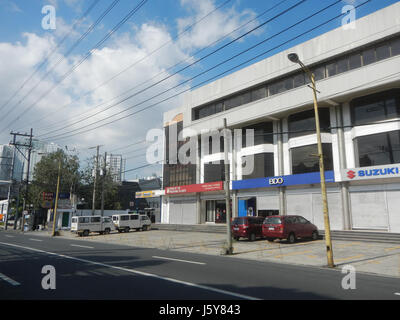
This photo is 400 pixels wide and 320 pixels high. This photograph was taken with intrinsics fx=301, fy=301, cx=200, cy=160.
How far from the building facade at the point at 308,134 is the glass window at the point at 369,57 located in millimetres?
74

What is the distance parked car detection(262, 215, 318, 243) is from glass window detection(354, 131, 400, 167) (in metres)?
7.29

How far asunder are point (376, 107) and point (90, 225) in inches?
1092

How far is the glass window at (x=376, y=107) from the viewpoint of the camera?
70.4 ft

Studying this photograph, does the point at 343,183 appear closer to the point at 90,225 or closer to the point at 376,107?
the point at 376,107

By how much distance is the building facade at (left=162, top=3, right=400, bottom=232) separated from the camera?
21219mm

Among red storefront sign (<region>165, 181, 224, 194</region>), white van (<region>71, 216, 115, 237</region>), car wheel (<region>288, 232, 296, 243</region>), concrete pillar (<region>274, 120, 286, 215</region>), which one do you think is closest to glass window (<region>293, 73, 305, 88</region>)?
concrete pillar (<region>274, 120, 286, 215</region>)

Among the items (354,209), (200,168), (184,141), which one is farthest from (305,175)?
(184,141)

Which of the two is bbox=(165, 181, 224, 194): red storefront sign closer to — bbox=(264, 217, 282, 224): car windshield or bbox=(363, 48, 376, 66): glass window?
bbox=(264, 217, 282, 224): car windshield

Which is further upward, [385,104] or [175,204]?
[385,104]

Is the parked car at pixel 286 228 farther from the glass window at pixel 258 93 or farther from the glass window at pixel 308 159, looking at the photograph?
the glass window at pixel 258 93

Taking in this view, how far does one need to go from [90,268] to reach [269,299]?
6636 mm

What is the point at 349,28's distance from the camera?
23.1 metres

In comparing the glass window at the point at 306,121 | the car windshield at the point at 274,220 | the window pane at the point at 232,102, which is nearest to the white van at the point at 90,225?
the window pane at the point at 232,102
